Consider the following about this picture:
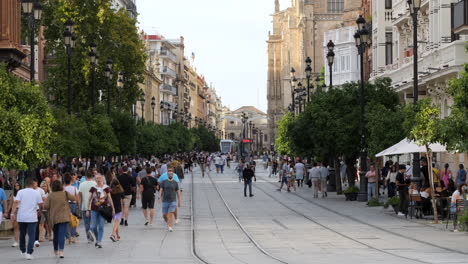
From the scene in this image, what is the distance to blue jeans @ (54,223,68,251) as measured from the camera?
19.9m

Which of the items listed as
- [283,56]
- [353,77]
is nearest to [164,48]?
[283,56]

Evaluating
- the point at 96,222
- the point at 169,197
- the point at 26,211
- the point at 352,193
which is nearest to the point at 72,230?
the point at 96,222

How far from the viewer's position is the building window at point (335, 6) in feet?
467

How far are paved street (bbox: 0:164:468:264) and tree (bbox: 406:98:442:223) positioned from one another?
213 cm

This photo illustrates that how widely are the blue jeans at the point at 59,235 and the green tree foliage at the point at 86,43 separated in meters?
42.8

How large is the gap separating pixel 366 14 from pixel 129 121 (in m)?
24.5

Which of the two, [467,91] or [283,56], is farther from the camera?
[283,56]

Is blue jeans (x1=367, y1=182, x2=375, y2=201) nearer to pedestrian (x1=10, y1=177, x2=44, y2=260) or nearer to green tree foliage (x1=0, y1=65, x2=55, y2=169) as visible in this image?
green tree foliage (x1=0, y1=65, x2=55, y2=169)

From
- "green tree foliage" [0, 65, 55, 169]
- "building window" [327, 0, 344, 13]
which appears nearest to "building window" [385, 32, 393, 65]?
"green tree foliage" [0, 65, 55, 169]

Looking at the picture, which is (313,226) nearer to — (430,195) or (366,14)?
(430,195)

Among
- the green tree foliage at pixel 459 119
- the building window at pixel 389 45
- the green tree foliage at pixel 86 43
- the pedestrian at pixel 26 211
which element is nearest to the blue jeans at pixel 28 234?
the pedestrian at pixel 26 211

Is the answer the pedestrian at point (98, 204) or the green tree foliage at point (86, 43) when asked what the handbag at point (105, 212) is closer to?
the pedestrian at point (98, 204)

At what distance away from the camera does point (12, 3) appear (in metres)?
41.7

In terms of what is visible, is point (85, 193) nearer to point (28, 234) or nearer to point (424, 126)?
point (28, 234)
